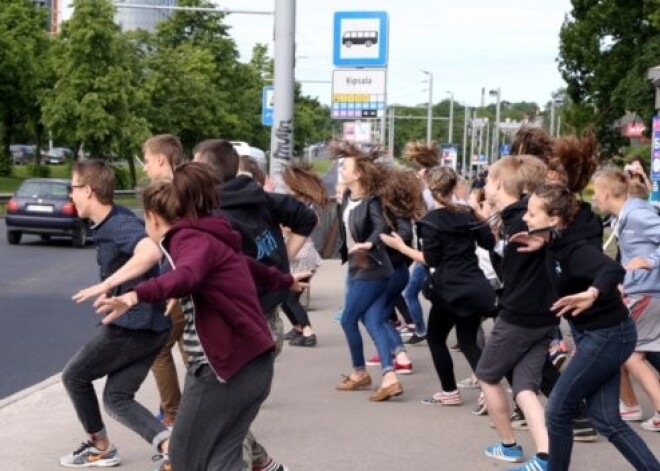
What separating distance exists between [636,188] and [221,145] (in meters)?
2.99

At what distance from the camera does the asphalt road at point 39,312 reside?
10109 mm

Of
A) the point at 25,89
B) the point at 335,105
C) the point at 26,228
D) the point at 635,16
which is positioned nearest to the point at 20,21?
the point at 25,89

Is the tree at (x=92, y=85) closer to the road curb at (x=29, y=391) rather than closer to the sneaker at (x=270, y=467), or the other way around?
the road curb at (x=29, y=391)

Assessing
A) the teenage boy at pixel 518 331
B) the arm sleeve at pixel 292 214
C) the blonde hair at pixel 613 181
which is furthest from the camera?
the blonde hair at pixel 613 181

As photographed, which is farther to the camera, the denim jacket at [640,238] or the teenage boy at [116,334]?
the denim jacket at [640,238]

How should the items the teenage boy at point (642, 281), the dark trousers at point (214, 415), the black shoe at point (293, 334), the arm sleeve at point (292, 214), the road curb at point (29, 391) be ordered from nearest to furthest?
the dark trousers at point (214, 415), the arm sleeve at point (292, 214), the teenage boy at point (642, 281), the road curb at point (29, 391), the black shoe at point (293, 334)

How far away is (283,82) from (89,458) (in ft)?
24.8

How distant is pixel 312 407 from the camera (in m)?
8.09

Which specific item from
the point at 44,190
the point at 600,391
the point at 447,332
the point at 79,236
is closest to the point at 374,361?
the point at 447,332

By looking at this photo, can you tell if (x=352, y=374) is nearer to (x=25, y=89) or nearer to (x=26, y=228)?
(x=26, y=228)

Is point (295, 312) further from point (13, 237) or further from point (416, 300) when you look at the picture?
point (13, 237)

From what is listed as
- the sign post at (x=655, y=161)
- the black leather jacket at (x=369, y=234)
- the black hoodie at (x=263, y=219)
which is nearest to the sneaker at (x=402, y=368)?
the black leather jacket at (x=369, y=234)

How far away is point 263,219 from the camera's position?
623 centimetres

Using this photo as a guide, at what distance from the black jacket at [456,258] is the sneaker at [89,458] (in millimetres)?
2411
